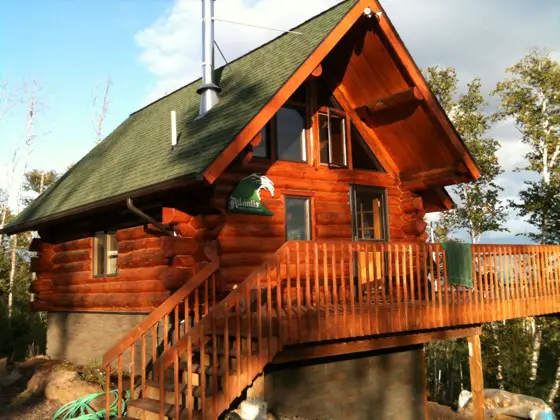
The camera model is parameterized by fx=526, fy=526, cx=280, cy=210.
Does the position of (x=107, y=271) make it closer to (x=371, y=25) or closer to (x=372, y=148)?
(x=372, y=148)

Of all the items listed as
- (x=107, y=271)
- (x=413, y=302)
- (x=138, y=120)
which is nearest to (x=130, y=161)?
(x=107, y=271)

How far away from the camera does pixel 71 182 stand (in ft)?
51.5

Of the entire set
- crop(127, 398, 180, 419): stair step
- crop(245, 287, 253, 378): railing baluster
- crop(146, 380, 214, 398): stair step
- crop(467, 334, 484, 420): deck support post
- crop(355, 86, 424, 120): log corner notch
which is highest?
crop(355, 86, 424, 120): log corner notch

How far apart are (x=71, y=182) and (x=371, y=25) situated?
32.3ft

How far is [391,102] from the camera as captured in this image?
12.0m

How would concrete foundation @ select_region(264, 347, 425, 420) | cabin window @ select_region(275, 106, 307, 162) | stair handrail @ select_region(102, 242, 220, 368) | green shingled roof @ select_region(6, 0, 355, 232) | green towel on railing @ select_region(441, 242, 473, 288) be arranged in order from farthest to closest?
cabin window @ select_region(275, 106, 307, 162) < green towel on railing @ select_region(441, 242, 473, 288) < concrete foundation @ select_region(264, 347, 425, 420) < green shingled roof @ select_region(6, 0, 355, 232) < stair handrail @ select_region(102, 242, 220, 368)

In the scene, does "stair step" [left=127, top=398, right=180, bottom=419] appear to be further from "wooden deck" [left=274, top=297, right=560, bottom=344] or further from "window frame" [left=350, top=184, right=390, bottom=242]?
"window frame" [left=350, top=184, right=390, bottom=242]

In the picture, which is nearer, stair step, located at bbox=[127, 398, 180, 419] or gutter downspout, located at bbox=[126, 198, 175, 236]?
stair step, located at bbox=[127, 398, 180, 419]

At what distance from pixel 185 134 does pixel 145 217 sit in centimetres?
235

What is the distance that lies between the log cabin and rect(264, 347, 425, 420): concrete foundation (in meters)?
0.04

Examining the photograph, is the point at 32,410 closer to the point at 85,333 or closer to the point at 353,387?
the point at 85,333

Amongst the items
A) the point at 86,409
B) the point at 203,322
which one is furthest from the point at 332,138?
the point at 86,409

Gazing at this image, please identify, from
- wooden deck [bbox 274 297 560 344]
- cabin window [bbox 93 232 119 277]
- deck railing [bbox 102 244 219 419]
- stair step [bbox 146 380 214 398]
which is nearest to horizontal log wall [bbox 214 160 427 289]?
deck railing [bbox 102 244 219 419]

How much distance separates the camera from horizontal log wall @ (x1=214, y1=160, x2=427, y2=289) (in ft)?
33.1
